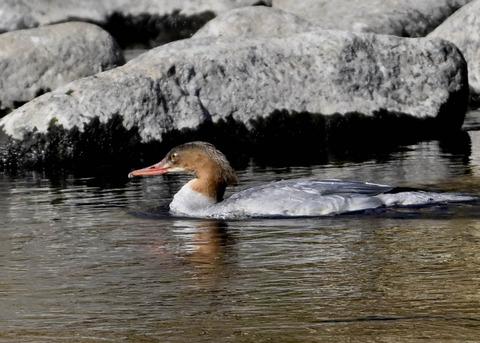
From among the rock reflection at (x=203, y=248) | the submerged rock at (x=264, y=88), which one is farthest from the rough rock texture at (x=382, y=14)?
the rock reflection at (x=203, y=248)

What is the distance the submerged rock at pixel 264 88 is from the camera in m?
12.5

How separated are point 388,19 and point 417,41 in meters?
3.59

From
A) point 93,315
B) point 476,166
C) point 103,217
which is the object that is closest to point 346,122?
point 476,166

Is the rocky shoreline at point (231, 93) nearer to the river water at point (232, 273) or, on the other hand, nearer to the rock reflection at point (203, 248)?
the river water at point (232, 273)

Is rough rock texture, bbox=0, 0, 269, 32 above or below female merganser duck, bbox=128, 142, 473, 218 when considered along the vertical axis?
above

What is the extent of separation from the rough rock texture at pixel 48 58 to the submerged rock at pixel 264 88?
1606 mm

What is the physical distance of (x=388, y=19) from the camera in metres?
17.8

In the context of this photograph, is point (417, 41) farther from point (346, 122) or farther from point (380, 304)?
point (380, 304)

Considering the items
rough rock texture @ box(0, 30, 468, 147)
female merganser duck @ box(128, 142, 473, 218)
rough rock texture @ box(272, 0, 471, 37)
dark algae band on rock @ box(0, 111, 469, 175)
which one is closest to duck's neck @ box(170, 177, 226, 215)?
female merganser duck @ box(128, 142, 473, 218)

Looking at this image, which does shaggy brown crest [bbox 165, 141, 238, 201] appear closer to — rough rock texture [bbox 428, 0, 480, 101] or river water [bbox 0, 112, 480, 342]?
river water [bbox 0, 112, 480, 342]

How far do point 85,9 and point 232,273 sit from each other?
14047mm

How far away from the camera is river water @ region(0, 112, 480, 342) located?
5.17 meters

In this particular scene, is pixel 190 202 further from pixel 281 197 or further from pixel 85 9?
pixel 85 9

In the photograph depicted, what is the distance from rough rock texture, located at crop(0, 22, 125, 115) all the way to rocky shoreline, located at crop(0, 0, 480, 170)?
1 centimetres
